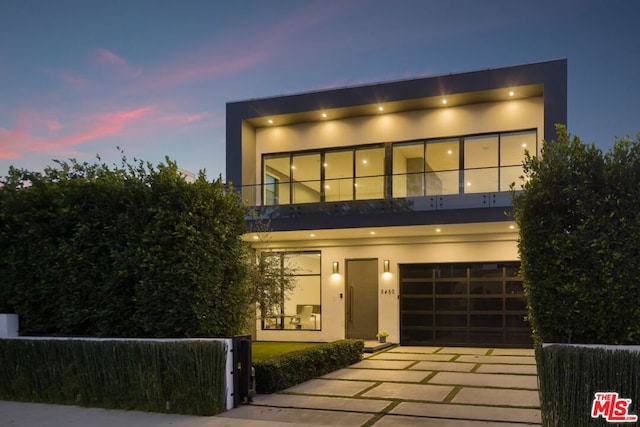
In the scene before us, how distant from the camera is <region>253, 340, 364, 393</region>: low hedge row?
33.1ft

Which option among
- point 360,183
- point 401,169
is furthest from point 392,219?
point 401,169

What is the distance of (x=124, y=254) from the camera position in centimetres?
933

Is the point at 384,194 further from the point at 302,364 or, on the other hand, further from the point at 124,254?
the point at 124,254

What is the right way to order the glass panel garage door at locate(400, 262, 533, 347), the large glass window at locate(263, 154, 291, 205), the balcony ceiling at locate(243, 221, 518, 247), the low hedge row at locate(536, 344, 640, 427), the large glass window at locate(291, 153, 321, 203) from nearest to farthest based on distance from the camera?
the low hedge row at locate(536, 344, 640, 427), the balcony ceiling at locate(243, 221, 518, 247), the glass panel garage door at locate(400, 262, 533, 347), the large glass window at locate(291, 153, 321, 203), the large glass window at locate(263, 154, 291, 205)

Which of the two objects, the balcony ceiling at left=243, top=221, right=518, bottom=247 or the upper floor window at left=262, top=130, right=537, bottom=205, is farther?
the balcony ceiling at left=243, top=221, right=518, bottom=247

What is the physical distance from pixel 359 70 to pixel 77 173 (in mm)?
10406

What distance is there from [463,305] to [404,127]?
5.79 metres

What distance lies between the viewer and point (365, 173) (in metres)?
18.5

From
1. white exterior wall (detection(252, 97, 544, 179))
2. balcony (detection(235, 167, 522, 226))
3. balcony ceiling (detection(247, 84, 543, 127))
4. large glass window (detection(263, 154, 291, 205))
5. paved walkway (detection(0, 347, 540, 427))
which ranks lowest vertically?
paved walkway (detection(0, 347, 540, 427))

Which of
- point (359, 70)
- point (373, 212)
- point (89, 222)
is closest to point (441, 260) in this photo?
point (373, 212)

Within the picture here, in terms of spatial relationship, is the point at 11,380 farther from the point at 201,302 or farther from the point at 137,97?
the point at 137,97

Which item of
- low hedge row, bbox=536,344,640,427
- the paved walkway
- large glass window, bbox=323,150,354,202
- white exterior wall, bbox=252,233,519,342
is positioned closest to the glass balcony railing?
large glass window, bbox=323,150,354,202

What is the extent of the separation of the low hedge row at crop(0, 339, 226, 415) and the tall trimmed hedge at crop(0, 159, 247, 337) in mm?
442

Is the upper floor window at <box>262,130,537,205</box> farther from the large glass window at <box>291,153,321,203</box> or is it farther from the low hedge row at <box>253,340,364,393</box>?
the low hedge row at <box>253,340,364,393</box>
